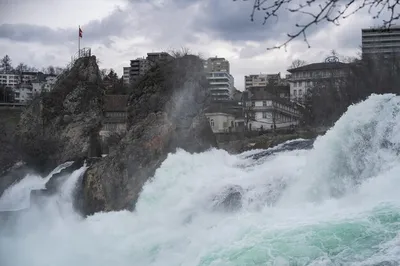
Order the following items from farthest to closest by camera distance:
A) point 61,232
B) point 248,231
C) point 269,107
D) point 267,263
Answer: point 269,107 → point 61,232 → point 248,231 → point 267,263

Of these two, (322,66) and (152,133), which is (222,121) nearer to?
(322,66)

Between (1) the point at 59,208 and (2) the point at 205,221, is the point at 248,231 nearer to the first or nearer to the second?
(2) the point at 205,221

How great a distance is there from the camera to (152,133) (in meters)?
20.4

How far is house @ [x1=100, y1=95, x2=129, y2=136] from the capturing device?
3035 cm

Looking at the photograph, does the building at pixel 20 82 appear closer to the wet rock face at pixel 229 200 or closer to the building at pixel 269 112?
the building at pixel 269 112

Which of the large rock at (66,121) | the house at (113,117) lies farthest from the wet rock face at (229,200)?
the house at (113,117)

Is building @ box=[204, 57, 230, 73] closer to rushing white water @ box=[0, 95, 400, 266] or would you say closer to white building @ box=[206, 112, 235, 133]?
white building @ box=[206, 112, 235, 133]

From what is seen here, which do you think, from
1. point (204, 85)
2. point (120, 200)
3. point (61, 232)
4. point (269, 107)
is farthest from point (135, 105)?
point (269, 107)

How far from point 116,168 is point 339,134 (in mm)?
9587

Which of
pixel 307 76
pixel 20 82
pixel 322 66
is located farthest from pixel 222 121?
pixel 20 82

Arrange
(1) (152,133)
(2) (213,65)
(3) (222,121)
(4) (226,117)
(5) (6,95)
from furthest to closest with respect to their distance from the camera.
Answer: (5) (6,95), (4) (226,117), (3) (222,121), (2) (213,65), (1) (152,133)

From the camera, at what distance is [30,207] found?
2112cm

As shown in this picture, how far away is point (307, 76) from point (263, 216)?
5329 cm

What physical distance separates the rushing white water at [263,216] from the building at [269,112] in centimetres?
3262
